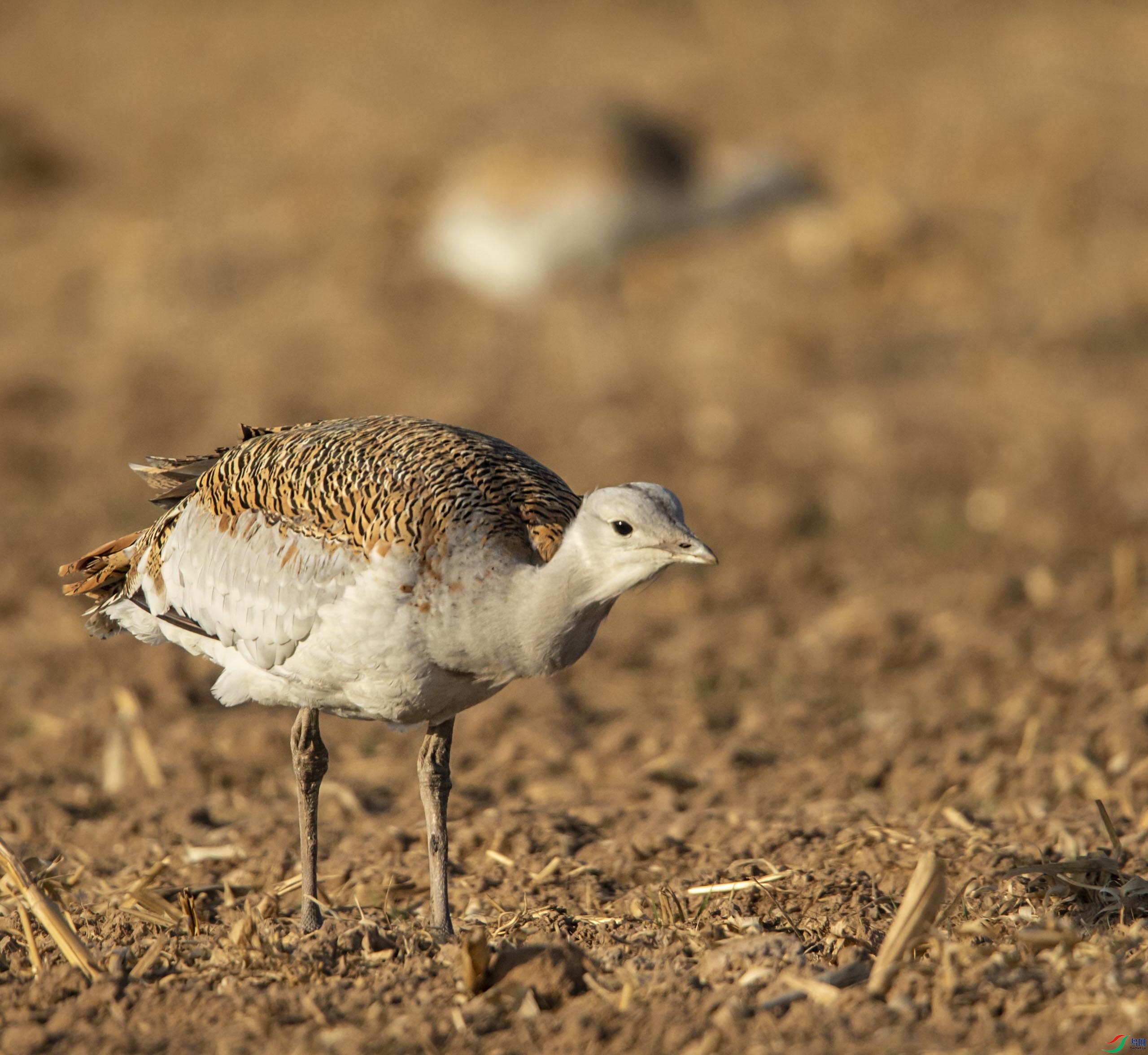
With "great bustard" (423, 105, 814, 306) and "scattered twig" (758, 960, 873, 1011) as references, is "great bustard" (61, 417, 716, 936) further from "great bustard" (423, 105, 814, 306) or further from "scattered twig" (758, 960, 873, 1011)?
"great bustard" (423, 105, 814, 306)

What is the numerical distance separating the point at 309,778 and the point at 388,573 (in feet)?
3.45

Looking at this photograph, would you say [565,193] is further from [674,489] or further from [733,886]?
[733,886]

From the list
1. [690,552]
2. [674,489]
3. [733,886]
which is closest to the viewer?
[690,552]

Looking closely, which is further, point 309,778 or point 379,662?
point 309,778

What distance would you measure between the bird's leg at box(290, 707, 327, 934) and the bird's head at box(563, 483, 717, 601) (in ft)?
4.11

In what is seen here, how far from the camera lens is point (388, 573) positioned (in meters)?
3.93

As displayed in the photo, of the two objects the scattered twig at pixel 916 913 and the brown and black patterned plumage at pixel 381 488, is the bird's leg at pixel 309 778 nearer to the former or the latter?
the brown and black patterned plumage at pixel 381 488

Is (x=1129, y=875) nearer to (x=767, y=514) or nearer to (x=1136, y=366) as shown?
(x=767, y=514)

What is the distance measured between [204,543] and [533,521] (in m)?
1.09

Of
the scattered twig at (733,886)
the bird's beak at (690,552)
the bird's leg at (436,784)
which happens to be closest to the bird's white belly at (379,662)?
the bird's leg at (436,784)

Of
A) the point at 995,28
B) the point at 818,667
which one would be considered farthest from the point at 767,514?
the point at 995,28

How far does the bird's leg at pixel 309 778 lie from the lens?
15.0 ft

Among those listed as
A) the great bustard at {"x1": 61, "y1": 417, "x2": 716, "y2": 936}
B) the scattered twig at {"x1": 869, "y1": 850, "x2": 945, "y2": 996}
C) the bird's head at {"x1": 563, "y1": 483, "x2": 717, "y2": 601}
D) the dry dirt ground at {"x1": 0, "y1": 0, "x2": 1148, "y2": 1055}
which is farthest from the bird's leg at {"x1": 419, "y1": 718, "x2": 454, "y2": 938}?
the scattered twig at {"x1": 869, "y1": 850, "x2": 945, "y2": 996}

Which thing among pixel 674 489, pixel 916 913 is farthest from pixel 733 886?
pixel 674 489
